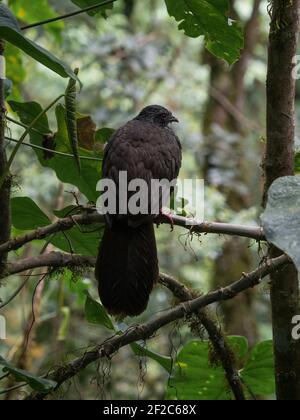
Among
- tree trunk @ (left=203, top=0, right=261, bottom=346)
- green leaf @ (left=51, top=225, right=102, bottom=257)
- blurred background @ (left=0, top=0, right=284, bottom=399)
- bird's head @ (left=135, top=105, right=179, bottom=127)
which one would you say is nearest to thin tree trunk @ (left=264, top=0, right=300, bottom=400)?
green leaf @ (left=51, top=225, right=102, bottom=257)

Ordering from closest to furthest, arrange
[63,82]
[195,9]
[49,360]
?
[195,9], [49,360], [63,82]

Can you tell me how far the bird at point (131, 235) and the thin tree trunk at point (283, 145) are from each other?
49cm

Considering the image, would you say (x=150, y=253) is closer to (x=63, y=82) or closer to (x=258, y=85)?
(x=63, y=82)

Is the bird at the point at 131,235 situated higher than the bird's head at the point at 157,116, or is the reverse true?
the bird's head at the point at 157,116

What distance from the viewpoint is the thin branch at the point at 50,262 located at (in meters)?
2.24

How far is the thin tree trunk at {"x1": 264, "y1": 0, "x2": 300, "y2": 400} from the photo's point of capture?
6.93ft

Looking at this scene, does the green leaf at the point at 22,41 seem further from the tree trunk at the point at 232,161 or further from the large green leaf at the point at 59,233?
the tree trunk at the point at 232,161

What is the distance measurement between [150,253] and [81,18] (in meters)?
4.90

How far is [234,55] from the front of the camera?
260 centimetres

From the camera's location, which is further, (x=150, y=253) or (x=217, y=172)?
(x=217, y=172)

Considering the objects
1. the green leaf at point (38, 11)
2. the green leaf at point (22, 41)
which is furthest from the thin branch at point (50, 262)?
the green leaf at point (38, 11)

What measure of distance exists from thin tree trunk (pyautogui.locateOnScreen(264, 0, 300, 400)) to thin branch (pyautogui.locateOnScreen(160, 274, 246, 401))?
23 cm

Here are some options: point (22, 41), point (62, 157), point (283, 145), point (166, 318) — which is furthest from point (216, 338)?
point (22, 41)

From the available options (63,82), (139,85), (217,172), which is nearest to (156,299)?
(217,172)
